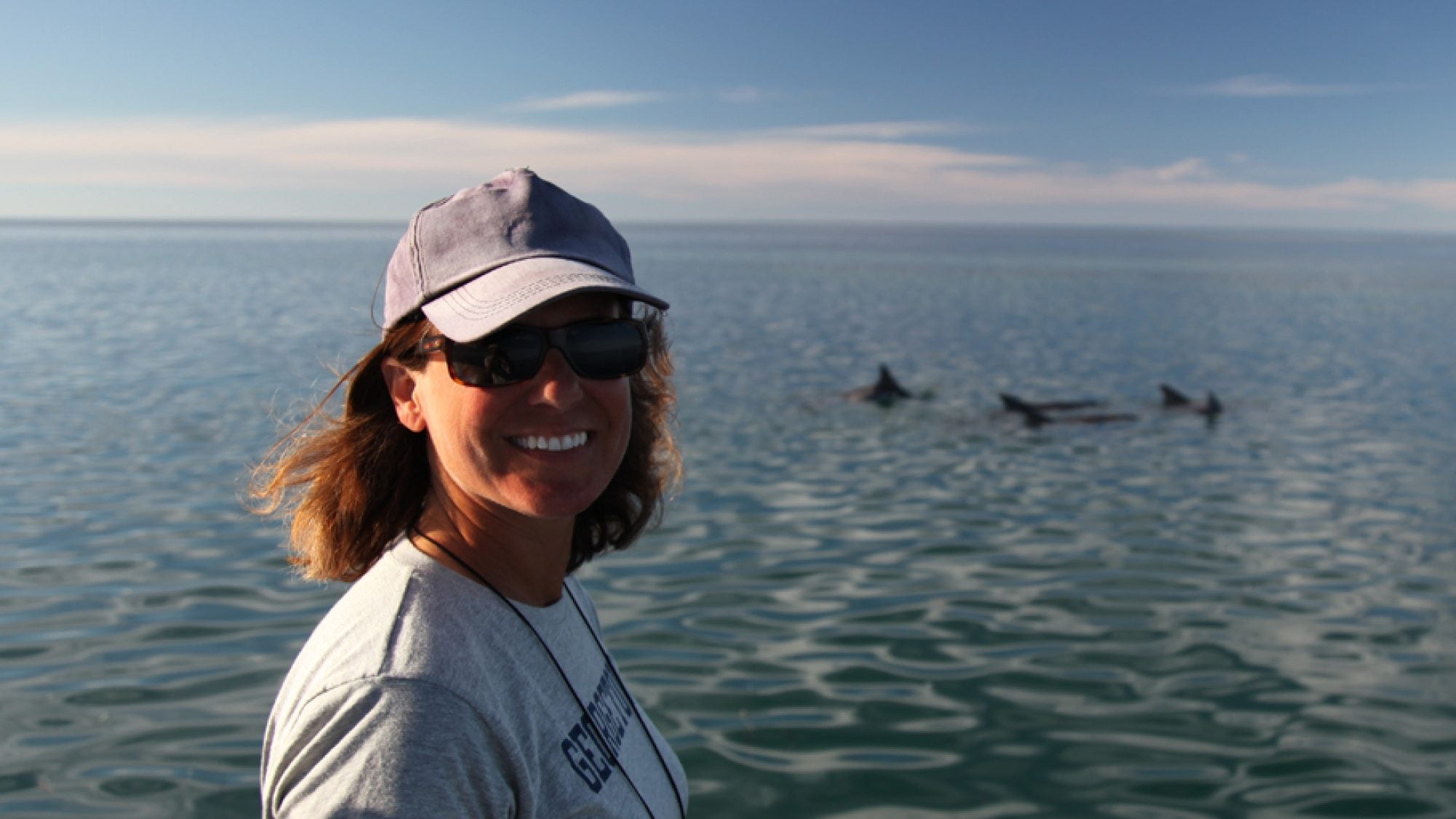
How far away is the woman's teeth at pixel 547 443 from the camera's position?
226 centimetres

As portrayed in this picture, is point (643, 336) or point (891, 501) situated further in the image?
point (891, 501)

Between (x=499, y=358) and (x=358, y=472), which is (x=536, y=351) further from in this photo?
(x=358, y=472)

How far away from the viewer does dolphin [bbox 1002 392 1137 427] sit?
17578 mm

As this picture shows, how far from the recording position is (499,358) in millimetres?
2178

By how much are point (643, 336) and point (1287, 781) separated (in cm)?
528

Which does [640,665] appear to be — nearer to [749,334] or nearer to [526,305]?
[526,305]

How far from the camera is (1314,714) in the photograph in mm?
6930

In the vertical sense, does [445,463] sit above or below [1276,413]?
above

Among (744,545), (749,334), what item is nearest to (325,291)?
(749,334)

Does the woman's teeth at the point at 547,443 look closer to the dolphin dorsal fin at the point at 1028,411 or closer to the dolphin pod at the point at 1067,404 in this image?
the dolphin dorsal fin at the point at 1028,411

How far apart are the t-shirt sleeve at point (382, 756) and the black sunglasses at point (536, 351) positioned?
635 mm

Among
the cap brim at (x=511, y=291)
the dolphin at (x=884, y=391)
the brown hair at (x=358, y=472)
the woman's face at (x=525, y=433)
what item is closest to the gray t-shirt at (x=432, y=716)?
the woman's face at (x=525, y=433)

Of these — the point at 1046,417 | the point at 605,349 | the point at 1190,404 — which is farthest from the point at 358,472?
the point at 1190,404

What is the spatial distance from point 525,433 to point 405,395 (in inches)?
12.2
